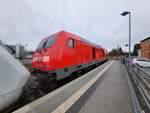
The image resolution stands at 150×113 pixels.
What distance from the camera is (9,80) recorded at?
4391mm

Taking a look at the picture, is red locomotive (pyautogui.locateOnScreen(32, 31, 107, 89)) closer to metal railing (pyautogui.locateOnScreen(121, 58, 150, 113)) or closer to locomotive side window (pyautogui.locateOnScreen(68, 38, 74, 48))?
locomotive side window (pyautogui.locateOnScreen(68, 38, 74, 48))

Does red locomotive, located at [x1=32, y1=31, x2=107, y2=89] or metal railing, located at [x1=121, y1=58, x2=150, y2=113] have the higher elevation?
red locomotive, located at [x1=32, y1=31, x2=107, y2=89]

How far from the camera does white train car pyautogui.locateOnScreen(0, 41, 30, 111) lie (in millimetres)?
4211

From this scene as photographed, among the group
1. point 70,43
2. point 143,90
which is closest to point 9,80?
point 143,90

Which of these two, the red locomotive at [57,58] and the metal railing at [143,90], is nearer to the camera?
the metal railing at [143,90]

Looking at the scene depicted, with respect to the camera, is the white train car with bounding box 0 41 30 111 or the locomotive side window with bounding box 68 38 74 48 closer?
the white train car with bounding box 0 41 30 111

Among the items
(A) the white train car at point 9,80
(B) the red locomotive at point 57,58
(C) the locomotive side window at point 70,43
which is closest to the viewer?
(A) the white train car at point 9,80

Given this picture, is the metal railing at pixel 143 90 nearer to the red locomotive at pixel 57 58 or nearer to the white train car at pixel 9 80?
the white train car at pixel 9 80

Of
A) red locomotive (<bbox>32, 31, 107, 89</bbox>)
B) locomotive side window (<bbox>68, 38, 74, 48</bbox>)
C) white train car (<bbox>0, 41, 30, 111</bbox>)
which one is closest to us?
white train car (<bbox>0, 41, 30, 111</bbox>)

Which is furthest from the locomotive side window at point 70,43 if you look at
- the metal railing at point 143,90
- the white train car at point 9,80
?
the white train car at point 9,80

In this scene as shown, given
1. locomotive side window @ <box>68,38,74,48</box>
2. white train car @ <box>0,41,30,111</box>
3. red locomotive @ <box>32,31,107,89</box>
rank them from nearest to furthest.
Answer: white train car @ <box>0,41,30,111</box>
red locomotive @ <box>32,31,107,89</box>
locomotive side window @ <box>68,38,74,48</box>

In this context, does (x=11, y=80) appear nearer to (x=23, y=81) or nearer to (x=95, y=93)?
(x=23, y=81)

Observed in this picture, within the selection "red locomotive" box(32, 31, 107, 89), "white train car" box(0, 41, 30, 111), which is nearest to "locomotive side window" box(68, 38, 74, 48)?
"red locomotive" box(32, 31, 107, 89)

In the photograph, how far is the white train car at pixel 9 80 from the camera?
421 centimetres
